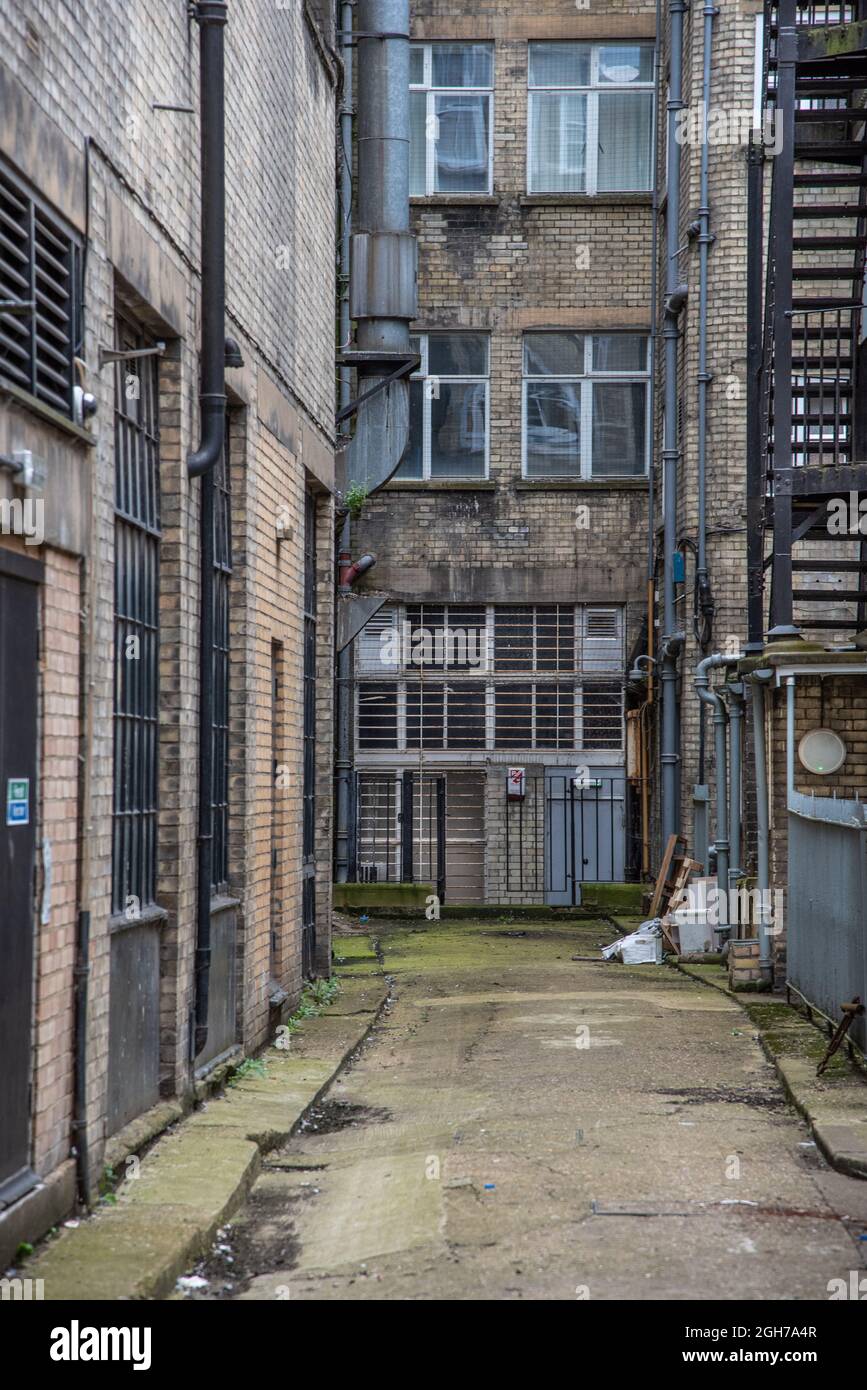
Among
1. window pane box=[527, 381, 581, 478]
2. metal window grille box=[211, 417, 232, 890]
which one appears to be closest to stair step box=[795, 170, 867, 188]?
metal window grille box=[211, 417, 232, 890]

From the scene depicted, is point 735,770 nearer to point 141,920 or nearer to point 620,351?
point 141,920

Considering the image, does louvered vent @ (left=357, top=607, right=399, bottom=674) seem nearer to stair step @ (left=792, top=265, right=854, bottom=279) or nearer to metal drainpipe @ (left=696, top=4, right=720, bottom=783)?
metal drainpipe @ (left=696, top=4, right=720, bottom=783)

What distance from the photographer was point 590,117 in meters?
21.9

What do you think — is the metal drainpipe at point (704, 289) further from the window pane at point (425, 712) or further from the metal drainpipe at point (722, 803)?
the window pane at point (425, 712)

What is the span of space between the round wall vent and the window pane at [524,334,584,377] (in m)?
10.5

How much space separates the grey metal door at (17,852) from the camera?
559 cm

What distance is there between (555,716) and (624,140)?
7597 millimetres

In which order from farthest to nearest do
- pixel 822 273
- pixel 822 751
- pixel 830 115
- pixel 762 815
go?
pixel 822 273, pixel 830 115, pixel 762 815, pixel 822 751

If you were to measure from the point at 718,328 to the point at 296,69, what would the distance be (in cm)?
806

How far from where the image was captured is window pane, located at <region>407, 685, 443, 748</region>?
22.2 metres

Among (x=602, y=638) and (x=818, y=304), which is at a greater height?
(x=818, y=304)

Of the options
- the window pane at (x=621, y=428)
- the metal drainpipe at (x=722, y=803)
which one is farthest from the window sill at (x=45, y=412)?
the window pane at (x=621, y=428)

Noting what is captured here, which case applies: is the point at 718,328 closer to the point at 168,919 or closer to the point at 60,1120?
the point at 168,919

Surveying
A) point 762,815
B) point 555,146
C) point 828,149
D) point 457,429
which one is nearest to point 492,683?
point 457,429
